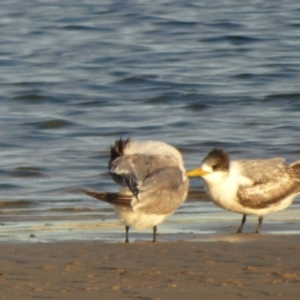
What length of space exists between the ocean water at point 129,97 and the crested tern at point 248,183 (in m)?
0.20

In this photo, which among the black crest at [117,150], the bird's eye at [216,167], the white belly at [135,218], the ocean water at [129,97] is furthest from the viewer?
the ocean water at [129,97]

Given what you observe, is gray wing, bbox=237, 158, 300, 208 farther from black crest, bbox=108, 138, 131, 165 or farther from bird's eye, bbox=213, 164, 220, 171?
black crest, bbox=108, 138, 131, 165

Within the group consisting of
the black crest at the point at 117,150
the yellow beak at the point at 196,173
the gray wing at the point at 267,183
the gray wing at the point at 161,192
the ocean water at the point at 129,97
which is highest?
the black crest at the point at 117,150

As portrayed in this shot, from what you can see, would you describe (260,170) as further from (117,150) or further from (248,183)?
(117,150)

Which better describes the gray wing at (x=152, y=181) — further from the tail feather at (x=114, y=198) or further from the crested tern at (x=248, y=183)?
the crested tern at (x=248, y=183)

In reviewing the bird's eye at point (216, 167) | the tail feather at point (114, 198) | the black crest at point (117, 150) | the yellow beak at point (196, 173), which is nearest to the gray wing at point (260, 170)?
the bird's eye at point (216, 167)

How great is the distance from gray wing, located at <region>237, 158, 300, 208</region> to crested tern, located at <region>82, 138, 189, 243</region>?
2.16ft

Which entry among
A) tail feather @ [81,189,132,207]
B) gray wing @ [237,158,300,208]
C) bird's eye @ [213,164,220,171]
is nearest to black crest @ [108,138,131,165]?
tail feather @ [81,189,132,207]

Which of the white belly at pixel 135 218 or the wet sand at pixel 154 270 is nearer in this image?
the wet sand at pixel 154 270

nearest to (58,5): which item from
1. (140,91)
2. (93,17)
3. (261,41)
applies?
(93,17)

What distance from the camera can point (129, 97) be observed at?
613 inches

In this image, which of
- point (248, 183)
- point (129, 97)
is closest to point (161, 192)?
point (248, 183)

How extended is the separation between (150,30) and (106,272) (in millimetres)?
15045

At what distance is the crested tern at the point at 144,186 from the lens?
7.17m
